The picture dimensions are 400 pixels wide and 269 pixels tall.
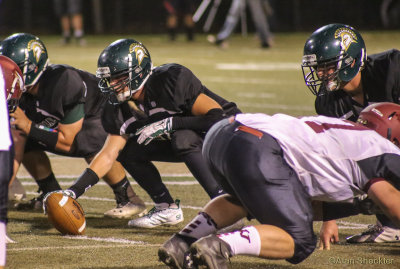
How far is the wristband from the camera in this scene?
5582 millimetres

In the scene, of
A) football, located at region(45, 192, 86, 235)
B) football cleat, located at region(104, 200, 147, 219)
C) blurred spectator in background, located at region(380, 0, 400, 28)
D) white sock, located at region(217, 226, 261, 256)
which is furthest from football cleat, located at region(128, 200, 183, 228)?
blurred spectator in background, located at region(380, 0, 400, 28)

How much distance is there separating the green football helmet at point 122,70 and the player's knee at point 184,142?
0.40m

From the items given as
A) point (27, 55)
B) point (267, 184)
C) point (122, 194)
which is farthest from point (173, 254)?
point (27, 55)

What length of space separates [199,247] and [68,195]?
165cm

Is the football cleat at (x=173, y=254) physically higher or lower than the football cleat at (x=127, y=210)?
higher

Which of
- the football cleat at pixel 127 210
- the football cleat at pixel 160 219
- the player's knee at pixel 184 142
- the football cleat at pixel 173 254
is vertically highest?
the football cleat at pixel 173 254

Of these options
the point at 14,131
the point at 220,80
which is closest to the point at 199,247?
the point at 14,131

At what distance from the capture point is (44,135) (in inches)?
221

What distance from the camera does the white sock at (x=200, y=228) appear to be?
393 centimetres

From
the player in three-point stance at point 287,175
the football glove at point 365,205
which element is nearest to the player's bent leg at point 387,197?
the player in three-point stance at point 287,175

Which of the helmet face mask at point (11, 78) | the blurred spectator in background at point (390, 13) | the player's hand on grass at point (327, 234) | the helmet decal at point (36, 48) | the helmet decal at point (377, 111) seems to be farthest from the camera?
the blurred spectator in background at point (390, 13)

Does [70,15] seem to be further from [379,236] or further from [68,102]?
[379,236]

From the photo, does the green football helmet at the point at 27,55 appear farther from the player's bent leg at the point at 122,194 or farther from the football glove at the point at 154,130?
the football glove at the point at 154,130

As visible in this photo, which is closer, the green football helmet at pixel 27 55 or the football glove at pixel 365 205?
the football glove at pixel 365 205
